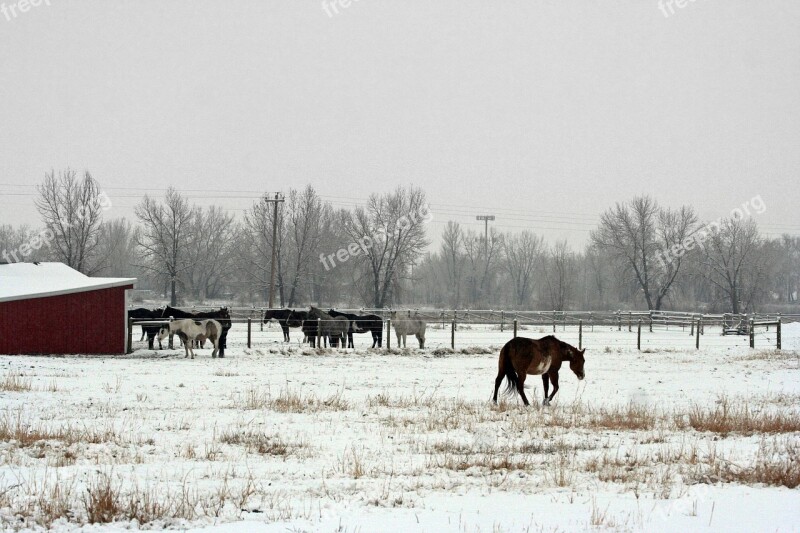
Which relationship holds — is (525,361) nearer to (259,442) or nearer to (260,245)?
(259,442)

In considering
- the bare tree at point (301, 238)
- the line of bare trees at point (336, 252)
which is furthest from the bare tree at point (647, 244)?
the bare tree at point (301, 238)

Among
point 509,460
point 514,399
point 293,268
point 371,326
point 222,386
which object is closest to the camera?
point 509,460

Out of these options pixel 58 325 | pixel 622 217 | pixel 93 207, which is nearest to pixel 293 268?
pixel 93 207

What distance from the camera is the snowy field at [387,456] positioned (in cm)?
577

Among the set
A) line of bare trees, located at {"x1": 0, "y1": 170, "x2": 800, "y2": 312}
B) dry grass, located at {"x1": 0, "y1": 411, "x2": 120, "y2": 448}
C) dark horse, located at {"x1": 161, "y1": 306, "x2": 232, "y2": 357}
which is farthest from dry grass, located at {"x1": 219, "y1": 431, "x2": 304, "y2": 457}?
line of bare trees, located at {"x1": 0, "y1": 170, "x2": 800, "y2": 312}

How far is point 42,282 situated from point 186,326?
20.2 ft

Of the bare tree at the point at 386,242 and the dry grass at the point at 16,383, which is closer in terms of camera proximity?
the dry grass at the point at 16,383

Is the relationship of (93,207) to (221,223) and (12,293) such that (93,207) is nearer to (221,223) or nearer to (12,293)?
(221,223)

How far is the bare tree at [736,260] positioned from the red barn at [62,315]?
188 feet

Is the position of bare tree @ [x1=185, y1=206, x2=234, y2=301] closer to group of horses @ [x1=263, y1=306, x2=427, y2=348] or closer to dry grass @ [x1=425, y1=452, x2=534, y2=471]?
group of horses @ [x1=263, y1=306, x2=427, y2=348]

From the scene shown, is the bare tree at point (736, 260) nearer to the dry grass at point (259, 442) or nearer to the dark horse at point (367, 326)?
the dark horse at point (367, 326)

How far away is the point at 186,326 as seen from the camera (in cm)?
2400

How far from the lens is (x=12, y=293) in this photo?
2327 centimetres

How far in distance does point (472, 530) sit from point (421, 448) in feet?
10.9
